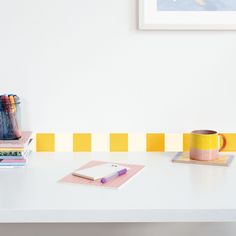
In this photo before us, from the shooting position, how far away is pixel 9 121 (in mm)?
1383

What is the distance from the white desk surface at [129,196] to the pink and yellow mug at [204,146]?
58 millimetres

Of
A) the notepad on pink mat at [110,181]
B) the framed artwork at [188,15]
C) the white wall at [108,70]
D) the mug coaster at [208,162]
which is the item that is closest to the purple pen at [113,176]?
the notepad on pink mat at [110,181]

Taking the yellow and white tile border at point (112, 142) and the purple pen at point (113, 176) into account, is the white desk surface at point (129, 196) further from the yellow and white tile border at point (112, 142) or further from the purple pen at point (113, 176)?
the yellow and white tile border at point (112, 142)

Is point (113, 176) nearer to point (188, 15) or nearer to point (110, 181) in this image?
point (110, 181)

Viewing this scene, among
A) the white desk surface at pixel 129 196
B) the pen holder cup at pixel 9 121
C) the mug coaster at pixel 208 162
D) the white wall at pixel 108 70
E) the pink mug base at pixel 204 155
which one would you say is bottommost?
the white desk surface at pixel 129 196

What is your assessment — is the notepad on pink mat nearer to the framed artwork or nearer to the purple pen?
the purple pen

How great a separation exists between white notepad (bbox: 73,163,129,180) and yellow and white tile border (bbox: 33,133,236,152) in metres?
0.25

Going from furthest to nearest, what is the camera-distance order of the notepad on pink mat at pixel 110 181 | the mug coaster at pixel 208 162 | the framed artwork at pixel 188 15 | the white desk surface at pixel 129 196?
the framed artwork at pixel 188 15 < the mug coaster at pixel 208 162 < the notepad on pink mat at pixel 110 181 < the white desk surface at pixel 129 196

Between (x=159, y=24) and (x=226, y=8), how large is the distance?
220 mm

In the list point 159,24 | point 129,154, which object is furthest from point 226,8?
point 129,154

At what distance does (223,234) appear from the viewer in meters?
1.50

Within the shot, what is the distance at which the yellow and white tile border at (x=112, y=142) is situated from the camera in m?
1.49

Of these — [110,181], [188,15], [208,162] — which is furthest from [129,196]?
[188,15]

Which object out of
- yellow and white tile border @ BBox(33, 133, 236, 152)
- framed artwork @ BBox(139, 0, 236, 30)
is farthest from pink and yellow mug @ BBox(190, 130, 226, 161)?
framed artwork @ BBox(139, 0, 236, 30)
